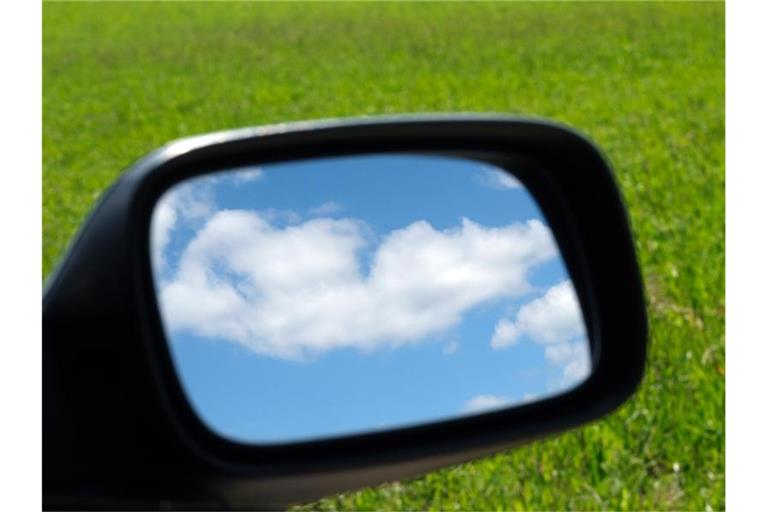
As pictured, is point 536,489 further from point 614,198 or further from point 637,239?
point 637,239

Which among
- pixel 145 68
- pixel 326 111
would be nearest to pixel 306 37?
pixel 145 68

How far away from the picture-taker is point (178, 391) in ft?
5.40

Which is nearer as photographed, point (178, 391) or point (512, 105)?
point (178, 391)

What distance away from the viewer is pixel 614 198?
→ 204cm

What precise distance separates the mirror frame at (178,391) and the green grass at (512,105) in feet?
9.62

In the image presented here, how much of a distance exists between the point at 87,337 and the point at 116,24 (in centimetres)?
3460

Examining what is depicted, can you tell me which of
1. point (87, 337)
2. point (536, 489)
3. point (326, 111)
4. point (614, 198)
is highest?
point (326, 111)

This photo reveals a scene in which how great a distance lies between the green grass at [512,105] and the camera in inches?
196

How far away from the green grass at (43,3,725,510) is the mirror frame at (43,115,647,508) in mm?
2932

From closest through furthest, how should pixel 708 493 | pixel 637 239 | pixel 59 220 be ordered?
1. pixel 708 493
2. pixel 637 239
3. pixel 59 220

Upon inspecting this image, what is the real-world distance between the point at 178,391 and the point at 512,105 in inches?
584

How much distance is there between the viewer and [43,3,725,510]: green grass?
16.4 feet

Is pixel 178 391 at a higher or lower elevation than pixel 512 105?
lower

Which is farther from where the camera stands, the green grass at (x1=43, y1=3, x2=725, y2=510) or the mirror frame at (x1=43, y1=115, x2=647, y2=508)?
the green grass at (x1=43, y1=3, x2=725, y2=510)
